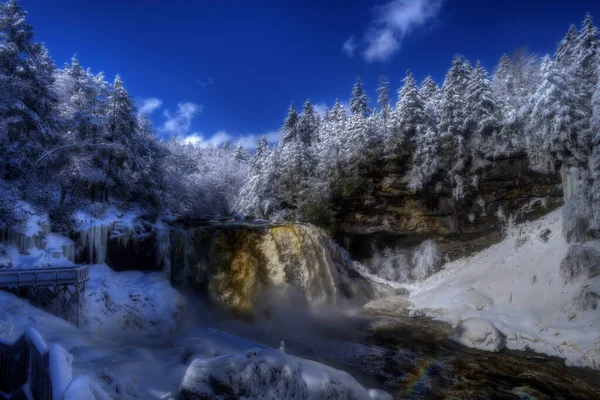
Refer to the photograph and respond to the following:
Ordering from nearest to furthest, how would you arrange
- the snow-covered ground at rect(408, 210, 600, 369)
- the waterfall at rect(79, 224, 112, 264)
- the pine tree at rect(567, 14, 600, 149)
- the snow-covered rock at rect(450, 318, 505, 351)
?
the snow-covered ground at rect(408, 210, 600, 369), the snow-covered rock at rect(450, 318, 505, 351), the waterfall at rect(79, 224, 112, 264), the pine tree at rect(567, 14, 600, 149)

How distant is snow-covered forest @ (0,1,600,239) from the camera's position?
18062 millimetres

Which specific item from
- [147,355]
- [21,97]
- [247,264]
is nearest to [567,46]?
[247,264]

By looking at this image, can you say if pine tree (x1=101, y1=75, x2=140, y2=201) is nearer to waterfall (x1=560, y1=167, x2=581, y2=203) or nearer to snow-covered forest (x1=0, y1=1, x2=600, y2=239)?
snow-covered forest (x1=0, y1=1, x2=600, y2=239)


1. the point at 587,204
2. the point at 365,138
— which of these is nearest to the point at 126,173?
the point at 365,138

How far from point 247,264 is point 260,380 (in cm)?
1237

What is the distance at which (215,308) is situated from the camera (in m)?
19.2

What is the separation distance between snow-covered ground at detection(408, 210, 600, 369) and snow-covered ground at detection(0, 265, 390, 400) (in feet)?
31.4

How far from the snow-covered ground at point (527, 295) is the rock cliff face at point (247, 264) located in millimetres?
6514

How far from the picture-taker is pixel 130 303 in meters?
16.2

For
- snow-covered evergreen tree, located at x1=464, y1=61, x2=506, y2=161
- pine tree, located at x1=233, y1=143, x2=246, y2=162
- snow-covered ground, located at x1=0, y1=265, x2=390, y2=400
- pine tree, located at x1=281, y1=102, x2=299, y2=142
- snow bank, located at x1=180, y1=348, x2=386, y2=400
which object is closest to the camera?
snow bank, located at x1=180, y1=348, x2=386, y2=400

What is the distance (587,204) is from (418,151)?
11183mm

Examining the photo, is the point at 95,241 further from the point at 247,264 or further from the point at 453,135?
the point at 453,135

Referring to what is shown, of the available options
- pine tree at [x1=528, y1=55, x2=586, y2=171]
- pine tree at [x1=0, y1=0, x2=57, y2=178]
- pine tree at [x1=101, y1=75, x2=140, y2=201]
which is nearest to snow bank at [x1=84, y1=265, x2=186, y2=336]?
pine tree at [x1=101, y1=75, x2=140, y2=201]

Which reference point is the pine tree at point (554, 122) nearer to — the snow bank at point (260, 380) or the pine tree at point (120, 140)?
the snow bank at point (260, 380)
